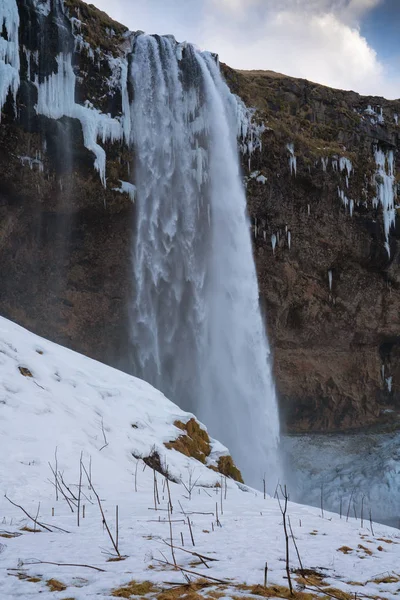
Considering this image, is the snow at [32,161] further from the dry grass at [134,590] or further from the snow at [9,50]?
the dry grass at [134,590]

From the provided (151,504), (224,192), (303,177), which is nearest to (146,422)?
(151,504)

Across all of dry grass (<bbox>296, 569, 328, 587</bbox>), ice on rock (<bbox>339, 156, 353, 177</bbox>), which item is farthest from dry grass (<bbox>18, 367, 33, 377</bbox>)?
ice on rock (<bbox>339, 156, 353, 177</bbox>)

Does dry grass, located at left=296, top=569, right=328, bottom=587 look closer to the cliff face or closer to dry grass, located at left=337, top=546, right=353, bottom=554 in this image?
dry grass, located at left=337, top=546, right=353, bottom=554

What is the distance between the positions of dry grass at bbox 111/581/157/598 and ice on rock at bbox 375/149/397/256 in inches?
879

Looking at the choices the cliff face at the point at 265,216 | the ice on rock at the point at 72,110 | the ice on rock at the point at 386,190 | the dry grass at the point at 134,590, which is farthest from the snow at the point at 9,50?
the dry grass at the point at 134,590

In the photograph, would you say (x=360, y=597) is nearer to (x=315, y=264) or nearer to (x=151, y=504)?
(x=151, y=504)

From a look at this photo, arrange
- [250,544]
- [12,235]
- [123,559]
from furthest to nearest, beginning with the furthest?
[12,235] < [250,544] < [123,559]

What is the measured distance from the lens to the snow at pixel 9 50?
53.4 ft

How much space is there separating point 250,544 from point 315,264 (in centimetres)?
2067

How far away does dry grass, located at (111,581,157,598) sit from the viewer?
7.14ft

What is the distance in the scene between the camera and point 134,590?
2.21 m

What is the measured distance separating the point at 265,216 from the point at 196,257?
3.25 meters

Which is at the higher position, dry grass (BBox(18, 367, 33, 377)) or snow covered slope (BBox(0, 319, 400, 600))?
dry grass (BBox(18, 367, 33, 377))

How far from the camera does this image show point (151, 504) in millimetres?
4305
